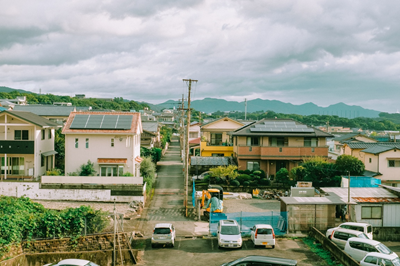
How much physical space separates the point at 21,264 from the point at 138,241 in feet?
22.5

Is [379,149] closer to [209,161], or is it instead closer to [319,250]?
[209,161]

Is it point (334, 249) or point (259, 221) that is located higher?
point (259, 221)

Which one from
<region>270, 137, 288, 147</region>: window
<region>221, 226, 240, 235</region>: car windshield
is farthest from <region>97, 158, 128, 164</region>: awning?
<region>270, 137, 288, 147</region>: window

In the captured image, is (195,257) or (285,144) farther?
(285,144)

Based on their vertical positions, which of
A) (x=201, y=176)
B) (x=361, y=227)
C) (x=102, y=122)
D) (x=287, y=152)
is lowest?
(x=361, y=227)

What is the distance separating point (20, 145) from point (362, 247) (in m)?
32.1

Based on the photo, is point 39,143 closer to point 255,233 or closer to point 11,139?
point 11,139

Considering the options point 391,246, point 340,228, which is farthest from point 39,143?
point 391,246

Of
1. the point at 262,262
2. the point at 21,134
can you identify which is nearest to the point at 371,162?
the point at 262,262

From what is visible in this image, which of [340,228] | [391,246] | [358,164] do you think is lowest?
[391,246]

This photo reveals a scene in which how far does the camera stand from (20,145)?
1394 inches

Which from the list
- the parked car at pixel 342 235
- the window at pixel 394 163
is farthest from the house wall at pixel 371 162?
the parked car at pixel 342 235

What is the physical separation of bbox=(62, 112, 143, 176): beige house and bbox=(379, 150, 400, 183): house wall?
26.3 m

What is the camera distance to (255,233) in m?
20.8
